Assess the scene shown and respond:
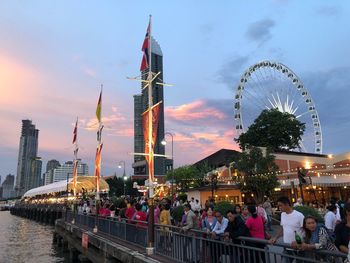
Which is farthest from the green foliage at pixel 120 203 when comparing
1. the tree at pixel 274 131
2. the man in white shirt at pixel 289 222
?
the tree at pixel 274 131

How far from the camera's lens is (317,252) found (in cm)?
584

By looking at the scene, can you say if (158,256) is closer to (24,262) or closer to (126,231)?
(126,231)

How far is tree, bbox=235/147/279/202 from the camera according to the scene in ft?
124

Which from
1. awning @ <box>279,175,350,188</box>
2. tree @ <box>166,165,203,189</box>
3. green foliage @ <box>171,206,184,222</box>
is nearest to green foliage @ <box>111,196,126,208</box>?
green foliage @ <box>171,206,184,222</box>

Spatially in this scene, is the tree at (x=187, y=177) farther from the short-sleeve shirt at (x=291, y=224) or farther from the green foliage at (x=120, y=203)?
the short-sleeve shirt at (x=291, y=224)

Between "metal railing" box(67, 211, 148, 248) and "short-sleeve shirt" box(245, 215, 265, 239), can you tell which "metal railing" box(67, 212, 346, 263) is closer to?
"metal railing" box(67, 211, 148, 248)

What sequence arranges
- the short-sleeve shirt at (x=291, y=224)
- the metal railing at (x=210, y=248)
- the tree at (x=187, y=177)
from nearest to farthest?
the metal railing at (x=210, y=248), the short-sleeve shirt at (x=291, y=224), the tree at (x=187, y=177)

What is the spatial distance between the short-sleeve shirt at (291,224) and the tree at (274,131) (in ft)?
194

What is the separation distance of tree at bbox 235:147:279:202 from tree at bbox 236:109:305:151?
90.0ft

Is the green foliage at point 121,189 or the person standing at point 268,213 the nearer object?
the person standing at point 268,213

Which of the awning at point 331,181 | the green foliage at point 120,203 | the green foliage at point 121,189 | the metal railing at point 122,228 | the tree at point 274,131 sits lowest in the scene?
the metal railing at point 122,228

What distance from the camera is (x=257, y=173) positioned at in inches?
1495

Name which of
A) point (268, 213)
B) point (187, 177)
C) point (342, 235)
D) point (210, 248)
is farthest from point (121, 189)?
point (342, 235)

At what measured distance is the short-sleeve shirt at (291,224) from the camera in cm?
744
